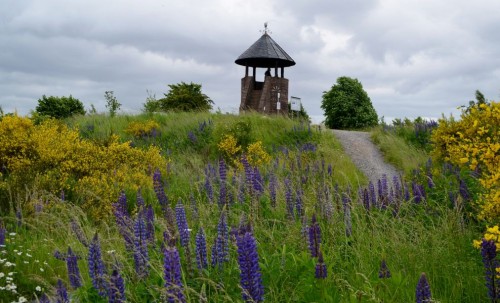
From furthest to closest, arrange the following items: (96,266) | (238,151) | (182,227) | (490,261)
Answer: (238,151) < (182,227) < (96,266) < (490,261)

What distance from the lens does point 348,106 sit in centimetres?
2947

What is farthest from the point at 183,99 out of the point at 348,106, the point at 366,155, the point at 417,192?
the point at 417,192

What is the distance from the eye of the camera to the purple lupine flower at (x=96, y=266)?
294 cm

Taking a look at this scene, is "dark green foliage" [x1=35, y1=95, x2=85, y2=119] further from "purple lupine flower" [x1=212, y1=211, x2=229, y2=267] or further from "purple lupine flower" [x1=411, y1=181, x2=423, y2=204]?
"purple lupine flower" [x1=212, y1=211, x2=229, y2=267]

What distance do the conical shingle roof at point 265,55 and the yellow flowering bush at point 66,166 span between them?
16.1 m

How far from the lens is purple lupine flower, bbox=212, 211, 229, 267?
127 inches

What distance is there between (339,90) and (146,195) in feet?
78.4

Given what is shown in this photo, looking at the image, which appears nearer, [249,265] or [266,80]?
[249,265]

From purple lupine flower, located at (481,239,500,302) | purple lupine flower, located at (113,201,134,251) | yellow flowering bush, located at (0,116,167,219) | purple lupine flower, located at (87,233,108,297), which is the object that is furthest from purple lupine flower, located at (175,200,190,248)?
yellow flowering bush, located at (0,116,167,219)

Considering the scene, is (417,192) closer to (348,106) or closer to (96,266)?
(96,266)

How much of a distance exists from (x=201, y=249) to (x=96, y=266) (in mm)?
678

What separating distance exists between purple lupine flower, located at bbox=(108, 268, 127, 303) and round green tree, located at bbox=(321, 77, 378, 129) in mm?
27351

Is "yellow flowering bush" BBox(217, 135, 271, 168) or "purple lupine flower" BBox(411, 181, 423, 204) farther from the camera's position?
"yellow flowering bush" BBox(217, 135, 271, 168)

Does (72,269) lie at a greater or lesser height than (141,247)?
lesser
